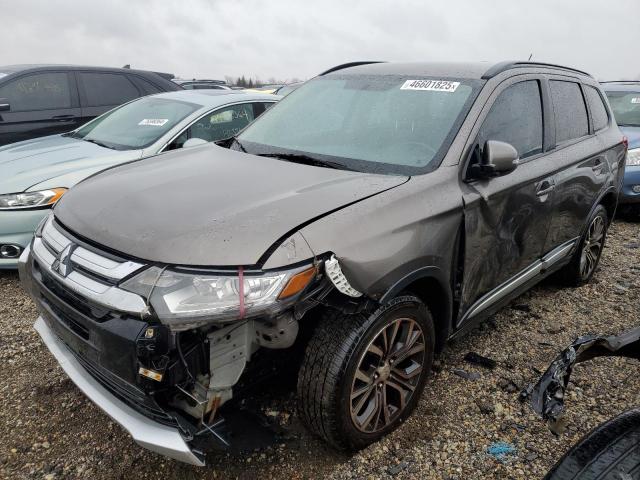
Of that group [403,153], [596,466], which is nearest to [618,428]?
[596,466]

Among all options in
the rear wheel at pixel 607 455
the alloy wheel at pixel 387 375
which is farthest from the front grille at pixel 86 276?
the rear wheel at pixel 607 455

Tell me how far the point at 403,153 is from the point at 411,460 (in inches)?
57.8

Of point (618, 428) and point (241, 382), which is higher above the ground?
point (618, 428)

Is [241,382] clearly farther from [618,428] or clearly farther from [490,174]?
[490,174]

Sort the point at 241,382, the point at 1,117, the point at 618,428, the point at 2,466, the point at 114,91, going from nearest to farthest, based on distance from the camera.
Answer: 1. the point at 618,428
2. the point at 241,382
3. the point at 2,466
4. the point at 1,117
5. the point at 114,91

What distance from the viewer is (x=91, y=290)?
1846 mm

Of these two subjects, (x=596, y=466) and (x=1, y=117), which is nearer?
(x=596, y=466)

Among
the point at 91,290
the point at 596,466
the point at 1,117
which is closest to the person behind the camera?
the point at 596,466

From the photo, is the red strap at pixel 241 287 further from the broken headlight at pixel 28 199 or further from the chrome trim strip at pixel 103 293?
the broken headlight at pixel 28 199

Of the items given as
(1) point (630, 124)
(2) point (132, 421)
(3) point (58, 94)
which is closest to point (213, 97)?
(3) point (58, 94)

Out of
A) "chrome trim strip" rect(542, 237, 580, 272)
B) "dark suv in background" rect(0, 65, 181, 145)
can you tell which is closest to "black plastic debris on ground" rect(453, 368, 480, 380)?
"chrome trim strip" rect(542, 237, 580, 272)

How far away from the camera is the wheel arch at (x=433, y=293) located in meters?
2.11

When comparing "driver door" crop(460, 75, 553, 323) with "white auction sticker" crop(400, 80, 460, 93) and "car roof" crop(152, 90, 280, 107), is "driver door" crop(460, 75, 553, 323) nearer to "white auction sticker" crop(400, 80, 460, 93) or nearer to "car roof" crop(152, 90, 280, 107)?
"white auction sticker" crop(400, 80, 460, 93)

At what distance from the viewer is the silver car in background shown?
3.77m
